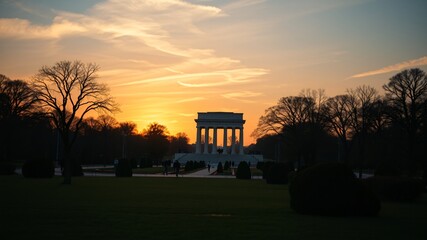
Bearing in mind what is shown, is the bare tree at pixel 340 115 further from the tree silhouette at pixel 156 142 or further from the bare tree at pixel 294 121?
the tree silhouette at pixel 156 142

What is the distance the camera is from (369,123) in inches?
2077

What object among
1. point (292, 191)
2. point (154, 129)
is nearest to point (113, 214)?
point (292, 191)

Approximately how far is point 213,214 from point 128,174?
30.2 metres

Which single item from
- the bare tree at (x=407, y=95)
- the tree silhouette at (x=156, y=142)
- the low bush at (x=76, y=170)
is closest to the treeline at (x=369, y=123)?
the bare tree at (x=407, y=95)

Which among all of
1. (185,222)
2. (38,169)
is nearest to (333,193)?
(185,222)

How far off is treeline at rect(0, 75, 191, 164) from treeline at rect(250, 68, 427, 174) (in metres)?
26.9

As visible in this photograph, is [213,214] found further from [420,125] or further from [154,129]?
[154,129]

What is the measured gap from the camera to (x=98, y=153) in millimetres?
99000

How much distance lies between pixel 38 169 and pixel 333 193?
29.0 meters

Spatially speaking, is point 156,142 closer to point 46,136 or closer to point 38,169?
point 46,136

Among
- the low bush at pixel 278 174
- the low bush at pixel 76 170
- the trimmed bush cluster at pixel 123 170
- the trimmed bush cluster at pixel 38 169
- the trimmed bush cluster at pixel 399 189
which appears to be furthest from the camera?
the trimmed bush cluster at pixel 123 170

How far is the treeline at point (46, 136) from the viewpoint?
5566 cm

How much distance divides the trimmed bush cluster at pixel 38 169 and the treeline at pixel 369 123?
25.4m

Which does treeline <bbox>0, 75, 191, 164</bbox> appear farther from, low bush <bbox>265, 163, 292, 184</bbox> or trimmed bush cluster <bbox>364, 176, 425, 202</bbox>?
trimmed bush cluster <bbox>364, 176, 425, 202</bbox>
